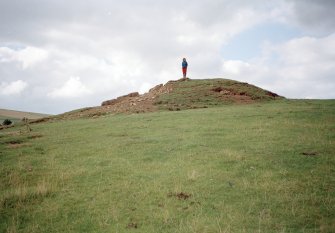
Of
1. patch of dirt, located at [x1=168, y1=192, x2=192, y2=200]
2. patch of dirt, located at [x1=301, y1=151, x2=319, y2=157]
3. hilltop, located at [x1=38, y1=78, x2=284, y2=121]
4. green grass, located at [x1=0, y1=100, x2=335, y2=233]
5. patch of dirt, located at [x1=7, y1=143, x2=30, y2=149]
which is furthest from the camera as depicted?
hilltop, located at [x1=38, y1=78, x2=284, y2=121]

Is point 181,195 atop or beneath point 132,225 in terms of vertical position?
atop

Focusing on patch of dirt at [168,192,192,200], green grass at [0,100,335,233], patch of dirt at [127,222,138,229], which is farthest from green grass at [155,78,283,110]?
patch of dirt at [127,222,138,229]

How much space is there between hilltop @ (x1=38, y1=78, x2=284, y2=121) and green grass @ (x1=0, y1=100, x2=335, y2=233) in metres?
14.2

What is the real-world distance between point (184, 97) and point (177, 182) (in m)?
25.8

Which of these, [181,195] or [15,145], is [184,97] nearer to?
[15,145]

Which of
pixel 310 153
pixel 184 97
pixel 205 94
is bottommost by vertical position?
pixel 310 153

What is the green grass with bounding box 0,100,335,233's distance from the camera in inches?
344

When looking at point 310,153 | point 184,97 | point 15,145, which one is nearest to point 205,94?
point 184,97

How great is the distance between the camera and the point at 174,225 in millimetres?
8523

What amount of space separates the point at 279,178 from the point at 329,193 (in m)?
1.76

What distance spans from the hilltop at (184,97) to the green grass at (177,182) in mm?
14170

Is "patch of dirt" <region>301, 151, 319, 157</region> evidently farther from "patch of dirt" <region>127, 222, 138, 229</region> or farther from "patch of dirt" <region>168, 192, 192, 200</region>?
"patch of dirt" <region>127, 222, 138, 229</region>

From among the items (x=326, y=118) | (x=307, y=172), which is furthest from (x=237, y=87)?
(x=307, y=172)

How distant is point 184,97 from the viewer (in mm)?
36719
